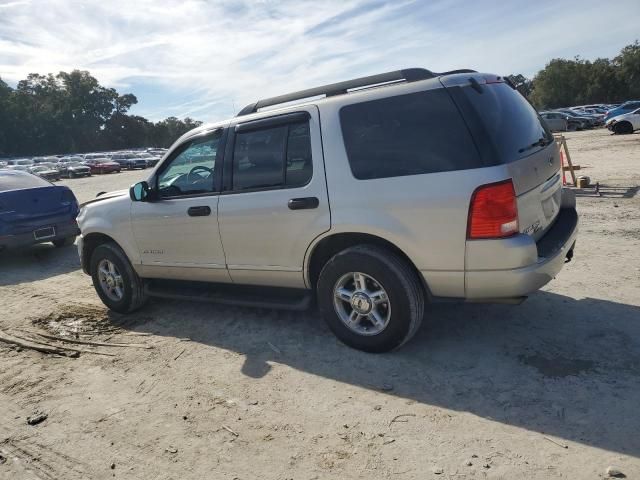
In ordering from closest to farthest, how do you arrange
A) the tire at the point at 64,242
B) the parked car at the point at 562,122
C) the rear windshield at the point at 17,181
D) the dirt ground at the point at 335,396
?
the dirt ground at the point at 335,396
the rear windshield at the point at 17,181
the tire at the point at 64,242
the parked car at the point at 562,122

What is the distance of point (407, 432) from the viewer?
9.28 feet

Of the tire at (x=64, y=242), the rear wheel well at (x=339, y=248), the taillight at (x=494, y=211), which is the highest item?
the taillight at (x=494, y=211)

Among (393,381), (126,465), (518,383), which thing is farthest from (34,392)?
(518,383)

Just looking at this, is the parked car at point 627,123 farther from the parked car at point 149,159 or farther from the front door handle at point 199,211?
the parked car at point 149,159

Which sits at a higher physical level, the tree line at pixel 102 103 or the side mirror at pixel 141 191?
the tree line at pixel 102 103

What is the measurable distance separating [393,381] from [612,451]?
1329 mm

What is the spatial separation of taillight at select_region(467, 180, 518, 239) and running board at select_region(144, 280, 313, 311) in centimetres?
152

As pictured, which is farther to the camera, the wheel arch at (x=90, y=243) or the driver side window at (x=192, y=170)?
the wheel arch at (x=90, y=243)

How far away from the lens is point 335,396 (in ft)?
10.8

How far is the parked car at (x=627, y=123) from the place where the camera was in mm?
Answer: 24531

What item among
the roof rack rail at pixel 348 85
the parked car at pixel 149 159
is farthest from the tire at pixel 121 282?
the parked car at pixel 149 159

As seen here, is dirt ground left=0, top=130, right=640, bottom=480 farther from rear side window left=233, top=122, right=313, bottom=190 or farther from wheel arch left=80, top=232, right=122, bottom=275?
rear side window left=233, top=122, right=313, bottom=190

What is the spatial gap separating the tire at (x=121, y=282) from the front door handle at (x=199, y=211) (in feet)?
3.91

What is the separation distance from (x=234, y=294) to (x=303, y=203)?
126 cm
